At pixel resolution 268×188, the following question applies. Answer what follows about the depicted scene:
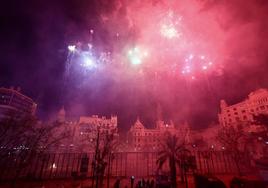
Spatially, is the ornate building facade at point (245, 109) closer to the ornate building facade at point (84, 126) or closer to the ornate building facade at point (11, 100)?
the ornate building facade at point (84, 126)

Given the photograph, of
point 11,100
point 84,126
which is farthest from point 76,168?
point 11,100

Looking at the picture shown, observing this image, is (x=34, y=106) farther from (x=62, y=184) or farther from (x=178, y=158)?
(x=178, y=158)

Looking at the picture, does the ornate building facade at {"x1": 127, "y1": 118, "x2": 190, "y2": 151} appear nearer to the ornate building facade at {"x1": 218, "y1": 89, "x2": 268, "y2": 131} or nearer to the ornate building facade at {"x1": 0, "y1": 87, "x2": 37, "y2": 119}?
the ornate building facade at {"x1": 218, "y1": 89, "x2": 268, "y2": 131}

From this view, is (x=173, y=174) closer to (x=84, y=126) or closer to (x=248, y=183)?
(x=248, y=183)

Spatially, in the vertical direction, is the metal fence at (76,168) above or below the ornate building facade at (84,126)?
below

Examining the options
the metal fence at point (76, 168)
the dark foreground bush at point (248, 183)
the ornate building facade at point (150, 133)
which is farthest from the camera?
the ornate building facade at point (150, 133)

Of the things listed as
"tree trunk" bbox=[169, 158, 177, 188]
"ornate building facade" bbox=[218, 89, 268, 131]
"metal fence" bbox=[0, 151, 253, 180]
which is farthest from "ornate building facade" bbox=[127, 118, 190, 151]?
"tree trunk" bbox=[169, 158, 177, 188]

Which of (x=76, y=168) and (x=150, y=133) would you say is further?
(x=150, y=133)

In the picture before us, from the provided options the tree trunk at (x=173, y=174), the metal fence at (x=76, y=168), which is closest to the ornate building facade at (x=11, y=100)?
the metal fence at (x=76, y=168)

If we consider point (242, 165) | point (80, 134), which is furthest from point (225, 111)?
point (80, 134)

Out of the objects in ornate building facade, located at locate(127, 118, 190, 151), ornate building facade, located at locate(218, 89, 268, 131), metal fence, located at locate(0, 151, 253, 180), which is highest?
ornate building facade, located at locate(218, 89, 268, 131)

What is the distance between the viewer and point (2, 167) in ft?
84.8

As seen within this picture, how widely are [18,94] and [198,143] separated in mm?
108319

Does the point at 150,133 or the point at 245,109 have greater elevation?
the point at 245,109
